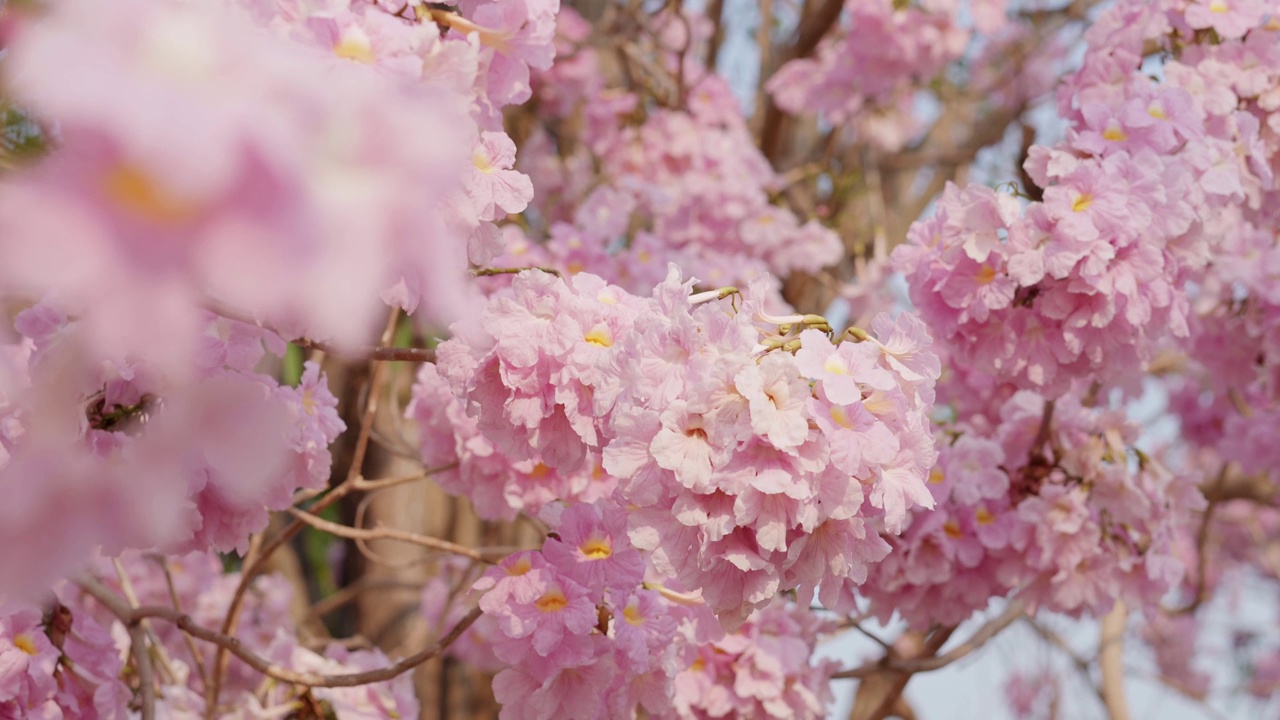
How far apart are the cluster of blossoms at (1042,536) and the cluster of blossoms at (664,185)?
0.94 metres

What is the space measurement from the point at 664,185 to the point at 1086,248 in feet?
5.81

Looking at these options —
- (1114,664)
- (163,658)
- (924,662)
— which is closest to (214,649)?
(163,658)

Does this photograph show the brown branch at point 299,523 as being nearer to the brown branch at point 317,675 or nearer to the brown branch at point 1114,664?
the brown branch at point 317,675

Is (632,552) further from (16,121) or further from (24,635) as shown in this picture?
(16,121)

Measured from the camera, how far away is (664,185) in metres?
3.15

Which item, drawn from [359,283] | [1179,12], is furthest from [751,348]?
[1179,12]

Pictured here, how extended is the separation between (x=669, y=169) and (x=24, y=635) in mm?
2191

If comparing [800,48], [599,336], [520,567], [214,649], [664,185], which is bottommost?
[214,649]

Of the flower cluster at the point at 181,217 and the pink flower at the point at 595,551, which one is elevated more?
the flower cluster at the point at 181,217

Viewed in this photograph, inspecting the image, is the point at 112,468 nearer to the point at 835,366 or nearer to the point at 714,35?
the point at 835,366

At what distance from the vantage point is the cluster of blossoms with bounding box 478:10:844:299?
269 cm

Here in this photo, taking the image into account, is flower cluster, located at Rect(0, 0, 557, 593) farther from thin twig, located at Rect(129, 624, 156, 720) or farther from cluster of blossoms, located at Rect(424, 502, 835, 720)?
thin twig, located at Rect(129, 624, 156, 720)

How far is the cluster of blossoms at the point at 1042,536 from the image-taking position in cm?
174

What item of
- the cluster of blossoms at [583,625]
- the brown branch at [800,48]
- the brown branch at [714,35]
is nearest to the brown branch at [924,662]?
the cluster of blossoms at [583,625]
